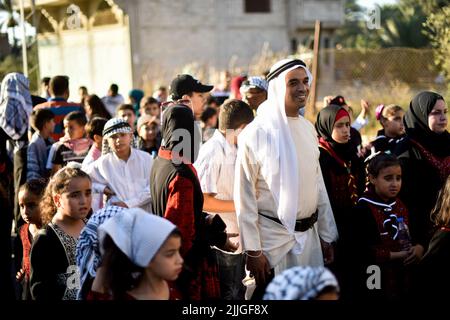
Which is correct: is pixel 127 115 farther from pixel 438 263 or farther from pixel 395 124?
pixel 438 263

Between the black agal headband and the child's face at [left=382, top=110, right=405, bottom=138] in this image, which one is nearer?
the black agal headband

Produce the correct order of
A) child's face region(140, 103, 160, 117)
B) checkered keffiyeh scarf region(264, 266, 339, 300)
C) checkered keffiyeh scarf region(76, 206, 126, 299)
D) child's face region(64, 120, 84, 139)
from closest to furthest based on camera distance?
checkered keffiyeh scarf region(264, 266, 339, 300) → checkered keffiyeh scarf region(76, 206, 126, 299) → child's face region(64, 120, 84, 139) → child's face region(140, 103, 160, 117)

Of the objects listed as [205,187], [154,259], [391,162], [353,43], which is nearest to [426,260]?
[391,162]

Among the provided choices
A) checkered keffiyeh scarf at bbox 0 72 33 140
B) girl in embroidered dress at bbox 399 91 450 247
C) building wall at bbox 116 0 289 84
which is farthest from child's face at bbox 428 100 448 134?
building wall at bbox 116 0 289 84

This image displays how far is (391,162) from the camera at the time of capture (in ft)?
16.3

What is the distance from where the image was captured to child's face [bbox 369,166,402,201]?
16.1 feet

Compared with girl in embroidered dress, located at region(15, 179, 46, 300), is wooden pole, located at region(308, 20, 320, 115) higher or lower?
higher

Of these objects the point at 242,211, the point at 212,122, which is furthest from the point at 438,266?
the point at 212,122

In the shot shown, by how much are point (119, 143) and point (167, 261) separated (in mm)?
2885

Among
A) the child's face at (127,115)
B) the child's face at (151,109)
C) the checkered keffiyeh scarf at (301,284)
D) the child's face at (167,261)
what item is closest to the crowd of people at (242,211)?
the child's face at (167,261)

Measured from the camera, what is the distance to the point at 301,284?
8.88 ft

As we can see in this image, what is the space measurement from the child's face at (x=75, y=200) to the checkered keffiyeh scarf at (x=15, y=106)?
11.4ft

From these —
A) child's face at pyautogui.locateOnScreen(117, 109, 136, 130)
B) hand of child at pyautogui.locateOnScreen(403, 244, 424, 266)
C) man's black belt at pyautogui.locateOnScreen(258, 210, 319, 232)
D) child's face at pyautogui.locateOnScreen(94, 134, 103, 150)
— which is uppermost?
child's face at pyautogui.locateOnScreen(117, 109, 136, 130)

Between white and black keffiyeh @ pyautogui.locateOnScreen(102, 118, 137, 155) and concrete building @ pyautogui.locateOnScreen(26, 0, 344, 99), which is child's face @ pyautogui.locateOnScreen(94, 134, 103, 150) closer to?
white and black keffiyeh @ pyautogui.locateOnScreen(102, 118, 137, 155)
